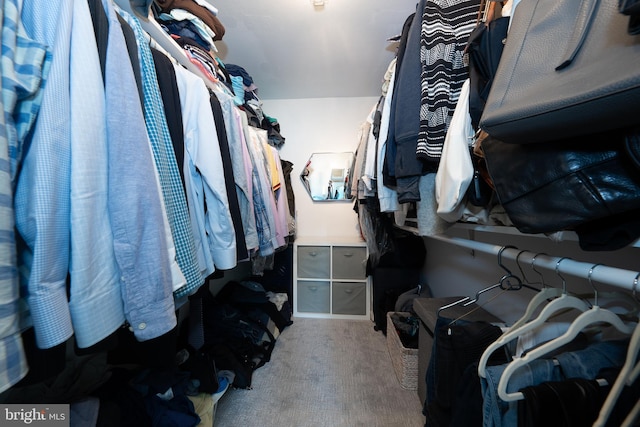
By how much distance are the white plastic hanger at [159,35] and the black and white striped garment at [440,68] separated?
2.87ft

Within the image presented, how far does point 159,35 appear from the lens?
0.76 meters

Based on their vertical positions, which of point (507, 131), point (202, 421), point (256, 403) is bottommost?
point (256, 403)

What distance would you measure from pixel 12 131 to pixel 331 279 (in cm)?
189

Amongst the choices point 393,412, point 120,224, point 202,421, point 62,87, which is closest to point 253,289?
point 202,421

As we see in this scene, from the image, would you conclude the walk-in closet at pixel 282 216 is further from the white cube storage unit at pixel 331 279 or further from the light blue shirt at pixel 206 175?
the white cube storage unit at pixel 331 279

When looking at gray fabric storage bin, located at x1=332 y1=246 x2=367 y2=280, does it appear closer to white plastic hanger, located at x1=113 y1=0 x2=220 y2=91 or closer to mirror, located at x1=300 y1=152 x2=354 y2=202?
mirror, located at x1=300 y1=152 x2=354 y2=202

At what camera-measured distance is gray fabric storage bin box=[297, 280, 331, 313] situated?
2010mm

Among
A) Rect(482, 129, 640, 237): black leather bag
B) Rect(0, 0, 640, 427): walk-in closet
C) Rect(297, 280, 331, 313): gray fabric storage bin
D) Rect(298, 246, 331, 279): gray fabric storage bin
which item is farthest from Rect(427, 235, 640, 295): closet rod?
Rect(297, 280, 331, 313): gray fabric storage bin

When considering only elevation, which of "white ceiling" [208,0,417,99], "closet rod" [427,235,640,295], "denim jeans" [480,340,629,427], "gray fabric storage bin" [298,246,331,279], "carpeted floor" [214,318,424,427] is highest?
"white ceiling" [208,0,417,99]

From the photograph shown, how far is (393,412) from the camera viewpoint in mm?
1089

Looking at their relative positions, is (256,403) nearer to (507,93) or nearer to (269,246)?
(269,246)

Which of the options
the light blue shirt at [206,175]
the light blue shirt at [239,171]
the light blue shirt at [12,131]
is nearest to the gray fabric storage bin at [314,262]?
the light blue shirt at [239,171]

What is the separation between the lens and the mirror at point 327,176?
7.45ft

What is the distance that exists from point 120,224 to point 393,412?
4.48 ft
